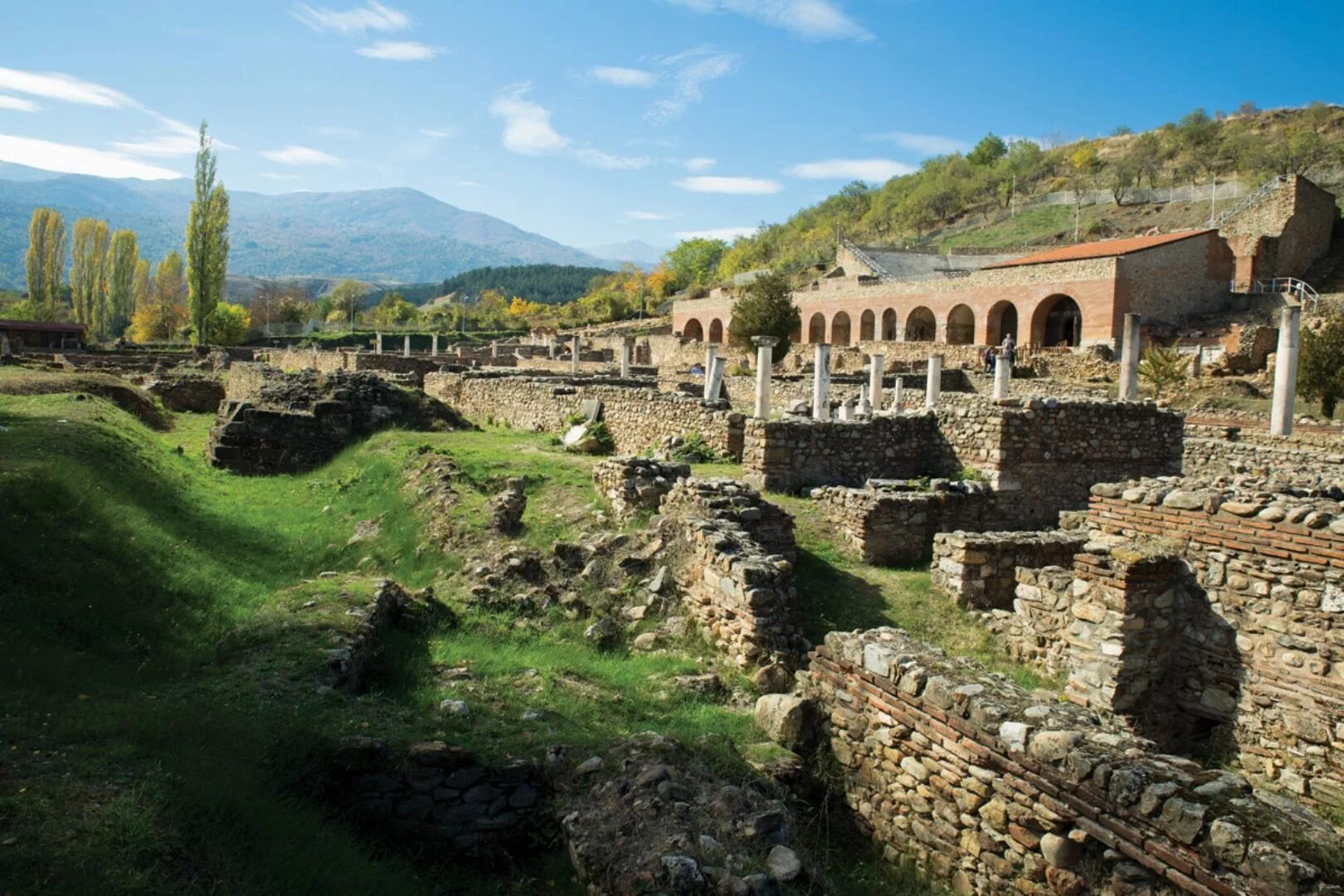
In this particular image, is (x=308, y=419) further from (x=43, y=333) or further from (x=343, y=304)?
(x=343, y=304)

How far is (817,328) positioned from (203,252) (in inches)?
1765

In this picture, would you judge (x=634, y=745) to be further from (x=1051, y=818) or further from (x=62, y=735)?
(x=62, y=735)

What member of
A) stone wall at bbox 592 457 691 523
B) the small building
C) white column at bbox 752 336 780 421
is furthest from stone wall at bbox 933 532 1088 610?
the small building

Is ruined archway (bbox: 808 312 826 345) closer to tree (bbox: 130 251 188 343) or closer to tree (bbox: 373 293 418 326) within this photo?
tree (bbox: 130 251 188 343)

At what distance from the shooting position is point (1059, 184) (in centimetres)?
8938

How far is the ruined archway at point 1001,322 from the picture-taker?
46625 millimetres

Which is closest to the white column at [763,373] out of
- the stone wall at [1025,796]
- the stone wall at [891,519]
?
the stone wall at [891,519]

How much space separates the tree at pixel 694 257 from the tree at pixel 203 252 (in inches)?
2454

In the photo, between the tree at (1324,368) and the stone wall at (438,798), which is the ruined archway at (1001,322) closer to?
the tree at (1324,368)

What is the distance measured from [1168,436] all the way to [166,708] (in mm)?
12591

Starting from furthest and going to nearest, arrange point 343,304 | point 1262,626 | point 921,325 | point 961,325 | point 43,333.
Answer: point 343,304
point 43,333
point 921,325
point 961,325
point 1262,626

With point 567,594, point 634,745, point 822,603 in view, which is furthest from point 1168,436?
point 634,745

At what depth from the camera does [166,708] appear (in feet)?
16.8

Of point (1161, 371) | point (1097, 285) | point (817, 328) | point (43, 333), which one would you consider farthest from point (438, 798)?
point (43, 333)
